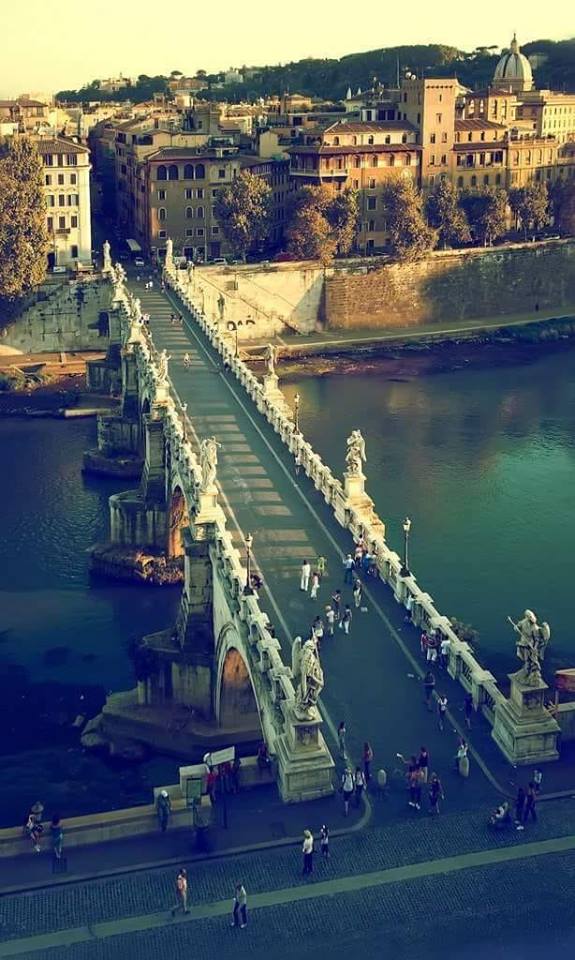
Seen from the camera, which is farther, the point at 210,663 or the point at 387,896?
the point at 210,663

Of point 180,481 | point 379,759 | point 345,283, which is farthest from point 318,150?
point 379,759

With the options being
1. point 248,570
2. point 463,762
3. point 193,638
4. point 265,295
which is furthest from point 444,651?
point 265,295

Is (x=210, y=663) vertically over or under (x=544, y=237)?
under

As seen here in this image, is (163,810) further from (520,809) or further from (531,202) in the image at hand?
(531,202)

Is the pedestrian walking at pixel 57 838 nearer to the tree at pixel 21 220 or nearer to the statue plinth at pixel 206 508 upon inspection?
the statue plinth at pixel 206 508

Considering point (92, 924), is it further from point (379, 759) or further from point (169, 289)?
point (169, 289)
